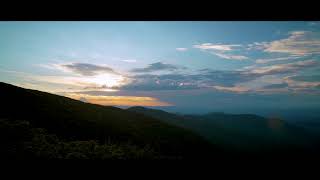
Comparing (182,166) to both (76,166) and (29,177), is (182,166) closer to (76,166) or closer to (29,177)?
(76,166)

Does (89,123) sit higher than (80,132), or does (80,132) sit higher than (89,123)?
(89,123)

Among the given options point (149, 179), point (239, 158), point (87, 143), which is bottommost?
point (87, 143)

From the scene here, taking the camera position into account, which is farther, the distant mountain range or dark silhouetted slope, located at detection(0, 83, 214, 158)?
dark silhouetted slope, located at detection(0, 83, 214, 158)

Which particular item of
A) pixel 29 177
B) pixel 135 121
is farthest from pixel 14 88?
pixel 29 177

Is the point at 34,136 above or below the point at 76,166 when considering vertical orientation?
below

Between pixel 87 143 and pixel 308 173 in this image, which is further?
pixel 87 143

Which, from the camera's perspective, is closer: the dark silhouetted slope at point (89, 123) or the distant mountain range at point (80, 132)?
the distant mountain range at point (80, 132)

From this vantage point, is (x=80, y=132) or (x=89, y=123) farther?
(x=89, y=123)
